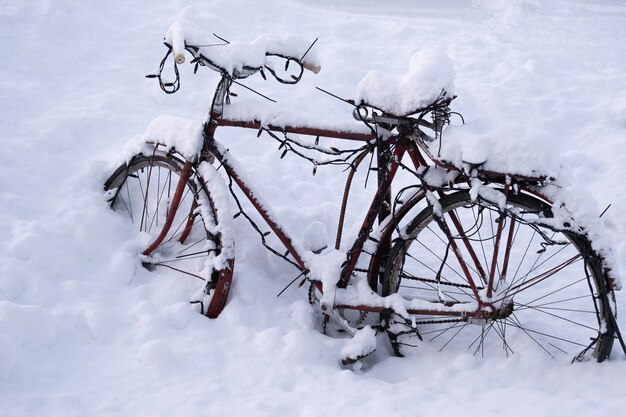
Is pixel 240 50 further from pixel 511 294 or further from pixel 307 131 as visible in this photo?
pixel 511 294

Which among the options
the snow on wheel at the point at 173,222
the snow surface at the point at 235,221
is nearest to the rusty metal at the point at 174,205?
the snow on wheel at the point at 173,222

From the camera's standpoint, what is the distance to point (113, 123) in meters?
4.80

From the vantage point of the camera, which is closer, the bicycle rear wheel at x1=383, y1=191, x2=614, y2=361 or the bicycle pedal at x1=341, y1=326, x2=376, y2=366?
the bicycle rear wheel at x1=383, y1=191, x2=614, y2=361

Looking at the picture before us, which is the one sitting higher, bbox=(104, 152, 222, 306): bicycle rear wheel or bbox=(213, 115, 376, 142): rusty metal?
bbox=(213, 115, 376, 142): rusty metal

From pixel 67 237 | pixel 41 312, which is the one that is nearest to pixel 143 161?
pixel 67 237

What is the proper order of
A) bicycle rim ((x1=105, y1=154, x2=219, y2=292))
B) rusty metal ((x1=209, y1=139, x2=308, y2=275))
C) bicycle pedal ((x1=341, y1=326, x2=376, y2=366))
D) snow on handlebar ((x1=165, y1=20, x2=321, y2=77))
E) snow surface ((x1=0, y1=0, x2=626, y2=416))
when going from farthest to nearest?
bicycle rim ((x1=105, y1=154, x2=219, y2=292)), rusty metal ((x1=209, y1=139, x2=308, y2=275)), bicycle pedal ((x1=341, y1=326, x2=376, y2=366)), snow on handlebar ((x1=165, y1=20, x2=321, y2=77)), snow surface ((x1=0, y1=0, x2=626, y2=416))

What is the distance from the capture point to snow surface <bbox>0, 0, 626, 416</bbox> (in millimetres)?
2768

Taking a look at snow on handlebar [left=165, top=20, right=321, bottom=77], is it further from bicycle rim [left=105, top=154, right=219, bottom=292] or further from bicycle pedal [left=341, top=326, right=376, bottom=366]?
bicycle pedal [left=341, top=326, right=376, bottom=366]

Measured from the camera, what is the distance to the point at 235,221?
12.9 ft

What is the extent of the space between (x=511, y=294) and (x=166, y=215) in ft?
7.11

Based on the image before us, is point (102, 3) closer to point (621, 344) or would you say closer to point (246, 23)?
point (246, 23)

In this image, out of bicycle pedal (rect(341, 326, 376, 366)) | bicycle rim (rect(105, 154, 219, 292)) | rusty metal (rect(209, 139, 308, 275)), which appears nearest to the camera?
bicycle pedal (rect(341, 326, 376, 366))

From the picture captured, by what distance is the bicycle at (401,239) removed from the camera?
2824 millimetres

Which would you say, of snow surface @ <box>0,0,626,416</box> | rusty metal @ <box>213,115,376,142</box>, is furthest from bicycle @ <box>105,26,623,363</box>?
snow surface @ <box>0,0,626,416</box>
